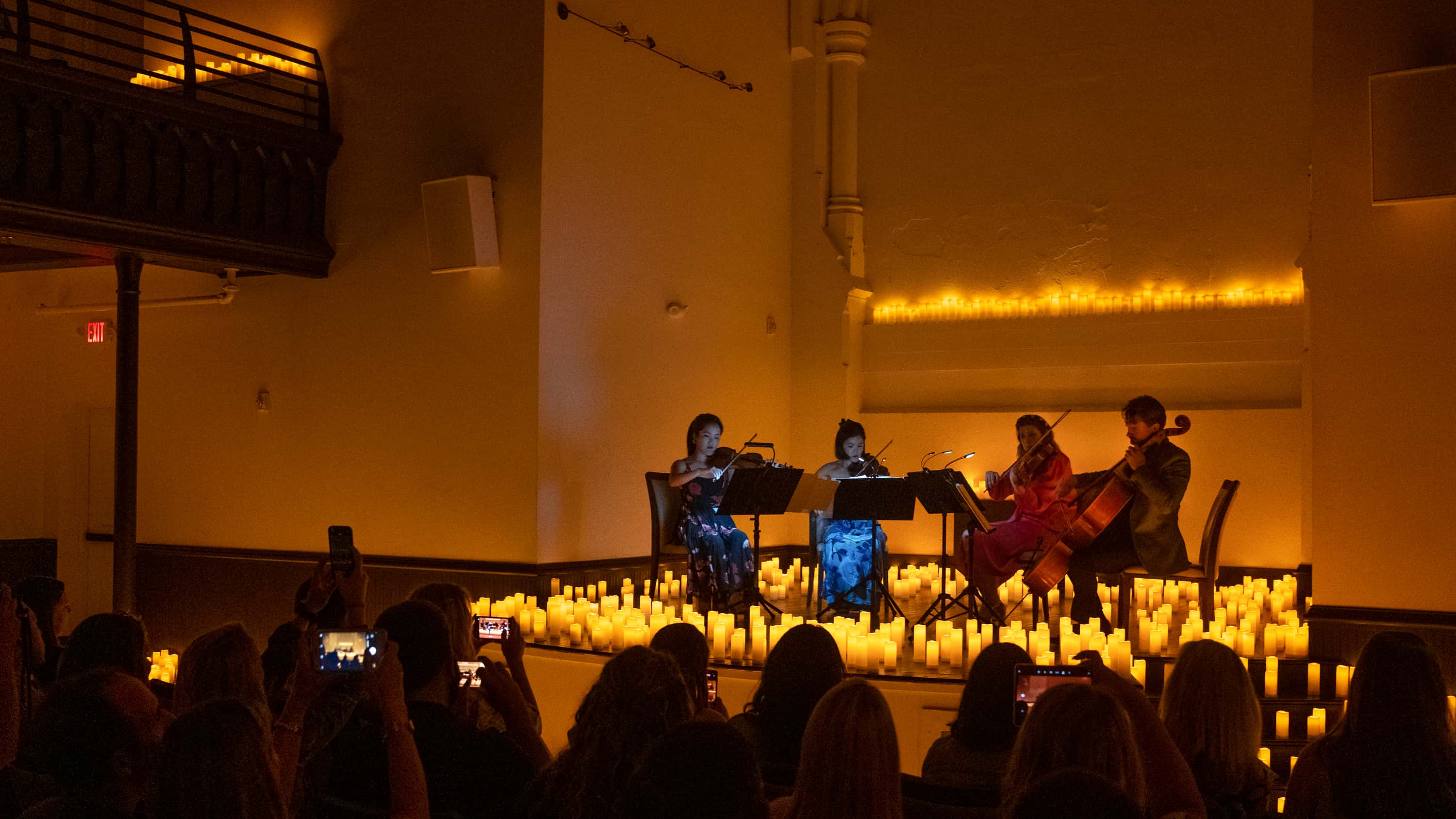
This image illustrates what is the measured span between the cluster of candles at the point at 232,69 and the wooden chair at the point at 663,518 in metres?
3.49

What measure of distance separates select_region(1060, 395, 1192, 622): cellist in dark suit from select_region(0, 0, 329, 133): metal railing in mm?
5186

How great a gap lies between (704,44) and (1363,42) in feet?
15.4

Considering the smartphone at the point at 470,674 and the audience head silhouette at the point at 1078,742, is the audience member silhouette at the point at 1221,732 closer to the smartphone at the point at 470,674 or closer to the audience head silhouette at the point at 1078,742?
the audience head silhouette at the point at 1078,742

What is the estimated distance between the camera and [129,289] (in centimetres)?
770

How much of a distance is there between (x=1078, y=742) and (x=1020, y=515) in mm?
4546

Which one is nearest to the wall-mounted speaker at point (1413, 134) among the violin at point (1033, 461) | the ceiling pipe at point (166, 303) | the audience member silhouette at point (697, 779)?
the violin at point (1033, 461)

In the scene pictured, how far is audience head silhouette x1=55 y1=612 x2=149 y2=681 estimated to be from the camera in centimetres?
293

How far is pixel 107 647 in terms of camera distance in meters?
2.94

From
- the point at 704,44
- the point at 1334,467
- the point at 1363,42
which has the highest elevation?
the point at 704,44

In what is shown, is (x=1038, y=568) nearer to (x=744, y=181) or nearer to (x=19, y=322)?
(x=744, y=181)

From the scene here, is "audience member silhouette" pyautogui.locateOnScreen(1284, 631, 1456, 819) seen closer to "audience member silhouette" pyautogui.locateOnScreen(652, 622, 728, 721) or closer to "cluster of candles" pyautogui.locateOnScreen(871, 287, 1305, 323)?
"audience member silhouette" pyautogui.locateOnScreen(652, 622, 728, 721)

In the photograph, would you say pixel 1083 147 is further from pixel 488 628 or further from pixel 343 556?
pixel 343 556

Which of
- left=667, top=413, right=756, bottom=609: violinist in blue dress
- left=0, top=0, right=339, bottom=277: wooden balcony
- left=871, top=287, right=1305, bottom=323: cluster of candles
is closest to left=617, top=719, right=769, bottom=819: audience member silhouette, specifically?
left=667, top=413, right=756, bottom=609: violinist in blue dress

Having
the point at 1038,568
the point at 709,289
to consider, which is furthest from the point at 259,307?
the point at 1038,568
